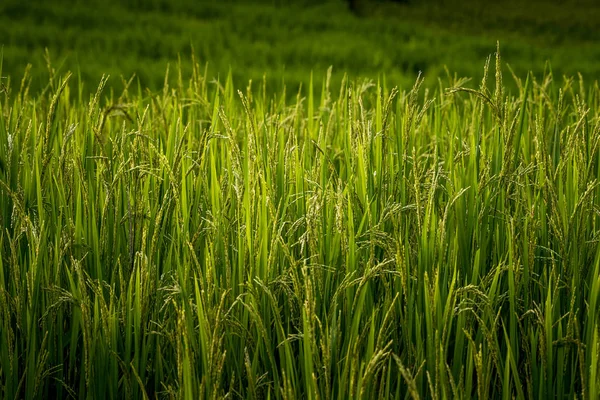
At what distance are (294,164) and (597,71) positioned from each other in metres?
7.09

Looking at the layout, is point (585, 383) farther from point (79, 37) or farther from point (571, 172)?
point (79, 37)

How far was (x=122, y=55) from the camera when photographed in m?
7.08

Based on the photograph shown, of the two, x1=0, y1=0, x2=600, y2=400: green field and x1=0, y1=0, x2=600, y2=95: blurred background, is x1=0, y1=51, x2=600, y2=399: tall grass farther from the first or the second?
x1=0, y1=0, x2=600, y2=95: blurred background

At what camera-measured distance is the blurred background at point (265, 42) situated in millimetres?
6164

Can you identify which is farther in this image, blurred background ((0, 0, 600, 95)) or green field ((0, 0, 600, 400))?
blurred background ((0, 0, 600, 95))

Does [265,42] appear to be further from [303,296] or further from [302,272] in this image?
[302,272]

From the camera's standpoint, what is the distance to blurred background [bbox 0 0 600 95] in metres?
6.16

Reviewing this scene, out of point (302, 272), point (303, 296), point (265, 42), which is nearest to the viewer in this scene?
point (302, 272)

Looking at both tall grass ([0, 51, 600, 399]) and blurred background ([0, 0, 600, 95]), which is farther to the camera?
blurred background ([0, 0, 600, 95])

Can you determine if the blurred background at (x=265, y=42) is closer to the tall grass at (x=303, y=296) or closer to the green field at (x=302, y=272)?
the green field at (x=302, y=272)

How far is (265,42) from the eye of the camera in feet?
25.6

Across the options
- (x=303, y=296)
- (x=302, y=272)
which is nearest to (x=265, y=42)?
(x=303, y=296)

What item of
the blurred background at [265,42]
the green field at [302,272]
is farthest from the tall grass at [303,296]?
the blurred background at [265,42]

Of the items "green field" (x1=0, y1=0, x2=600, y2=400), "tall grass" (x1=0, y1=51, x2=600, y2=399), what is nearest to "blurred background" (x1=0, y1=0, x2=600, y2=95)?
"green field" (x1=0, y1=0, x2=600, y2=400)
